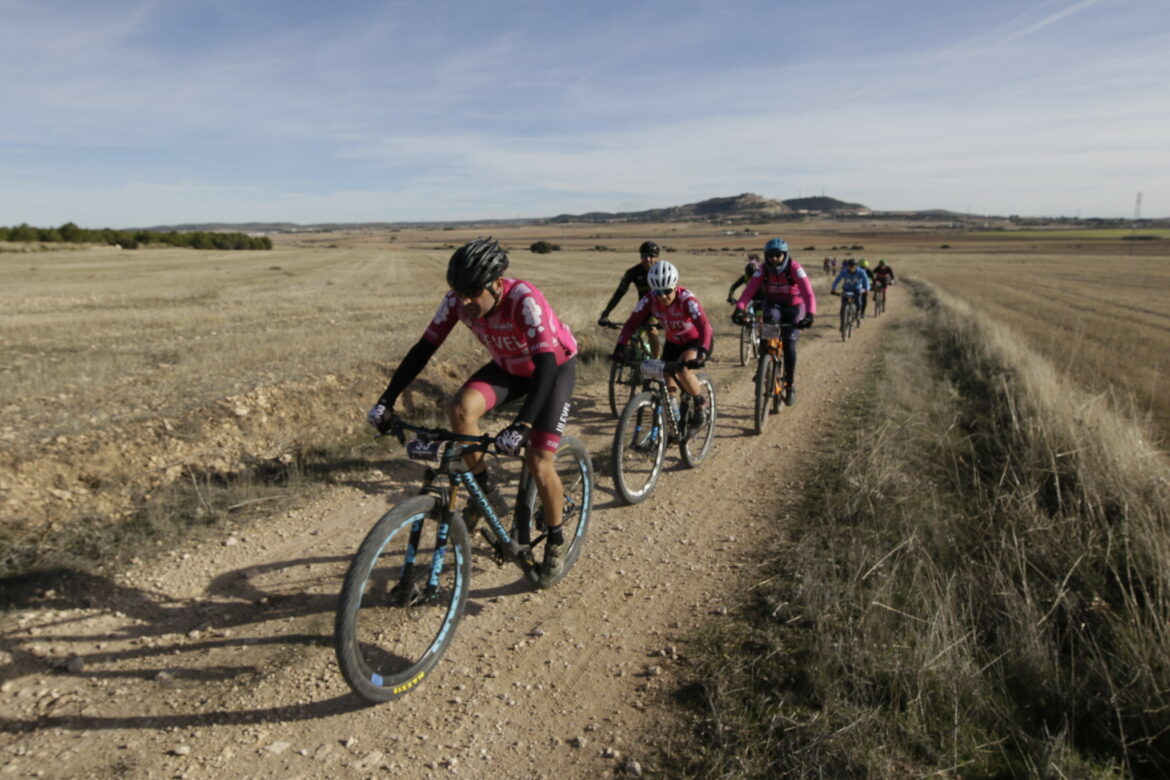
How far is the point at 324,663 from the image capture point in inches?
148

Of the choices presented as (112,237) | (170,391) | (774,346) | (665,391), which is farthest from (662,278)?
(112,237)

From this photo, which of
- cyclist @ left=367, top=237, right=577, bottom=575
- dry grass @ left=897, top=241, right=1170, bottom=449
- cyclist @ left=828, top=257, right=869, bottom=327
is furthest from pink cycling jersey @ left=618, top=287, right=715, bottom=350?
cyclist @ left=828, top=257, right=869, bottom=327

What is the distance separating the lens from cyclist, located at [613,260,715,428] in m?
6.88

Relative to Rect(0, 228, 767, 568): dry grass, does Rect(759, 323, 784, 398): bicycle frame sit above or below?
above

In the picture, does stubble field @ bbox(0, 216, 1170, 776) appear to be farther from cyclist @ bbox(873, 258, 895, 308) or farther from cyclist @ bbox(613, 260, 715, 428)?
cyclist @ bbox(873, 258, 895, 308)

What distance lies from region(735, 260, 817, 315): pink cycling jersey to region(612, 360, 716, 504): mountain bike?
2.81 m

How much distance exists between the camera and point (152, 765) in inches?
119

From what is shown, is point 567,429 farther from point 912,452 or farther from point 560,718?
point 560,718

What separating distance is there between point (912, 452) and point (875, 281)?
→ 1742 cm

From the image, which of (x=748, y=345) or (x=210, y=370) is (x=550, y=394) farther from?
(x=748, y=345)

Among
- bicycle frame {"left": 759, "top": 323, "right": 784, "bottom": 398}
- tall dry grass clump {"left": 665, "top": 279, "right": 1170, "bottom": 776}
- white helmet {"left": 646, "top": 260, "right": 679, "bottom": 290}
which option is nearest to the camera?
tall dry grass clump {"left": 665, "top": 279, "right": 1170, "bottom": 776}

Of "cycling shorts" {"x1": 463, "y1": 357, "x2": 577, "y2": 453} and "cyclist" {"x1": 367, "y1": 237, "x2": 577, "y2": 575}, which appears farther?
"cycling shorts" {"x1": 463, "y1": 357, "x2": 577, "y2": 453}

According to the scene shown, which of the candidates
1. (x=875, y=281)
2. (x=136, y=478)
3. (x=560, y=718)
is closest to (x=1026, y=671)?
(x=560, y=718)

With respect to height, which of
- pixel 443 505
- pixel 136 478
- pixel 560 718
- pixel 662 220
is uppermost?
pixel 662 220
